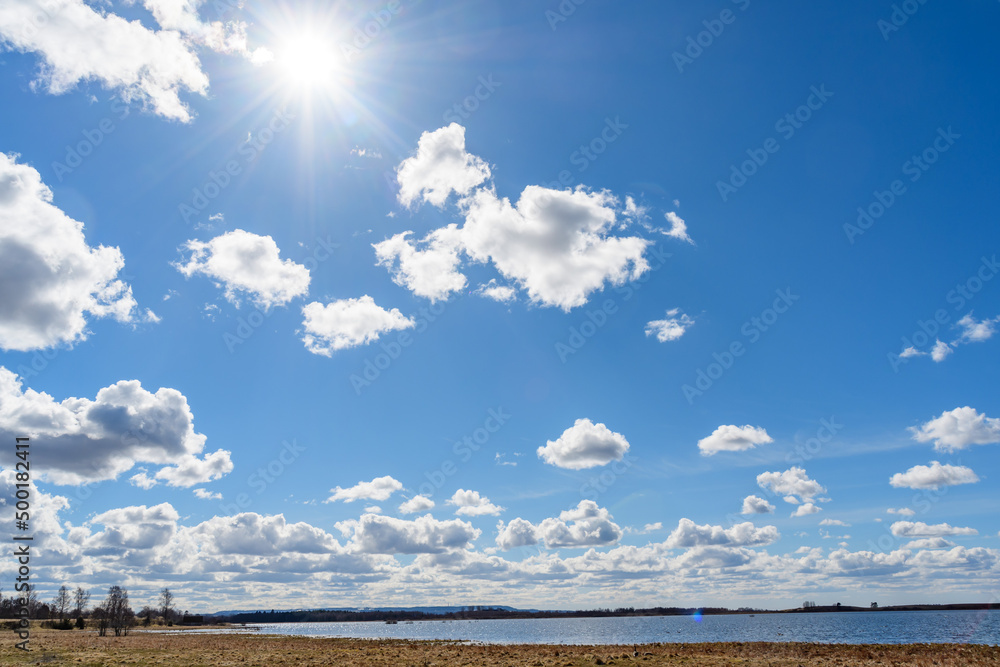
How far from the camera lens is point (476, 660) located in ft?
142

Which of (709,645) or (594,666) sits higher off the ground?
(594,666)

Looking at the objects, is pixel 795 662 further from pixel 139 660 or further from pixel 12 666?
pixel 12 666

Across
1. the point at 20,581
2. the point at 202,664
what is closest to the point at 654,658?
the point at 202,664

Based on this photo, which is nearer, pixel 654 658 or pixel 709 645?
pixel 654 658

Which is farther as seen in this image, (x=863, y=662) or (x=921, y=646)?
(x=921, y=646)

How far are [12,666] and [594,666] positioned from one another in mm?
36713

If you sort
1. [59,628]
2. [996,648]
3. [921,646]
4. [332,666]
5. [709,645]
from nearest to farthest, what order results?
[332,666] → [996,648] → [921,646] → [709,645] → [59,628]

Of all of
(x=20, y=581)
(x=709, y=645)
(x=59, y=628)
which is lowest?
(x=59, y=628)

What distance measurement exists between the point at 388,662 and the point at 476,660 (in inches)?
256

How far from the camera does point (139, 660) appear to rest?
4138cm

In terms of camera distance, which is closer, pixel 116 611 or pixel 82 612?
pixel 116 611

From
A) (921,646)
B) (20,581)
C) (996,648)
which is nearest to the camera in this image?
(20,581)

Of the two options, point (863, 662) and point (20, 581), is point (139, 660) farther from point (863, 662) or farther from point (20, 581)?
point (863, 662)

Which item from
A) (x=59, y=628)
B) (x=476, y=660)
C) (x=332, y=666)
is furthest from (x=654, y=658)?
(x=59, y=628)
